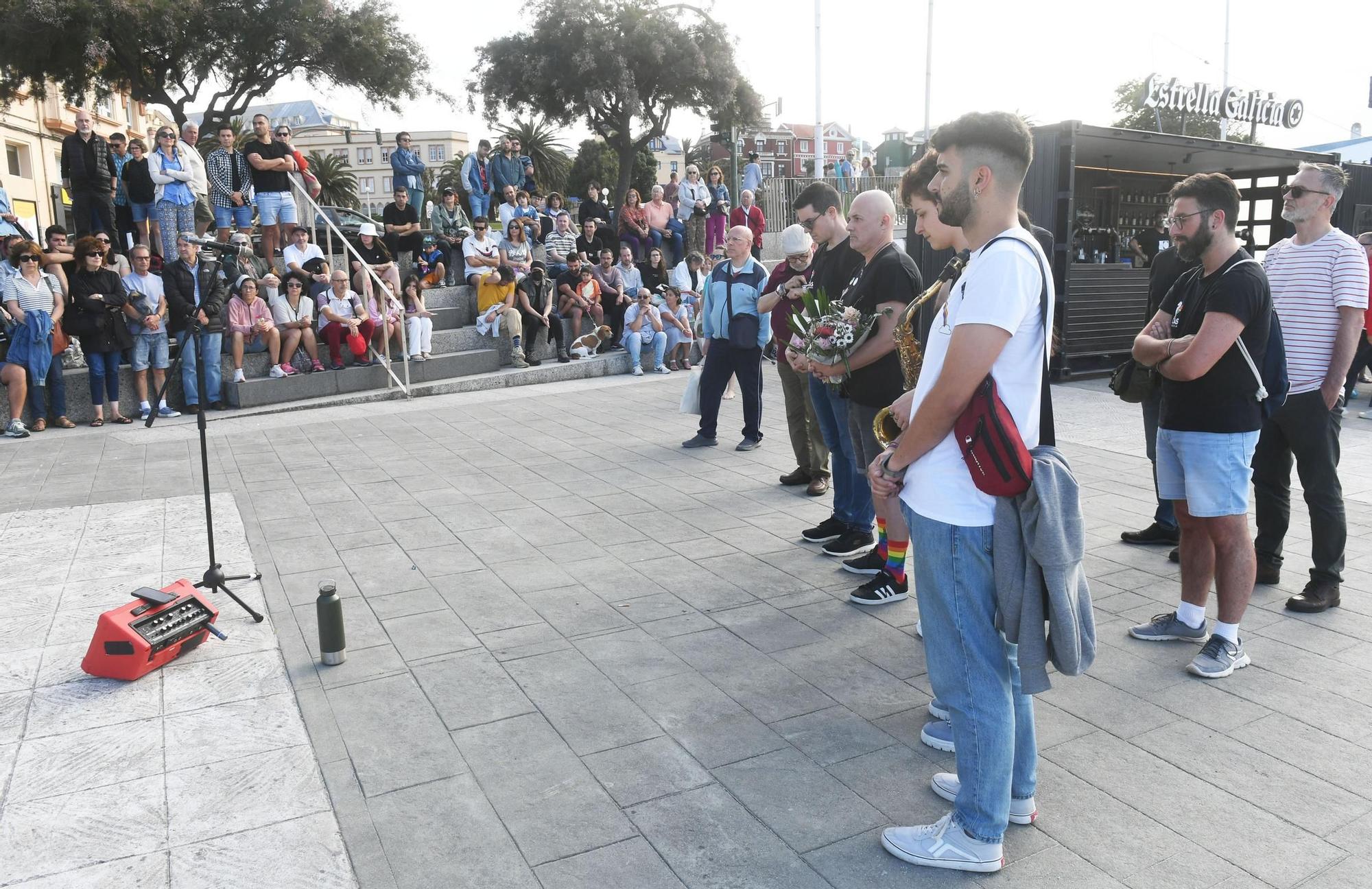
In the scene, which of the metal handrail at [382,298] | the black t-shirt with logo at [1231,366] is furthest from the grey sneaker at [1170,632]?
the metal handrail at [382,298]

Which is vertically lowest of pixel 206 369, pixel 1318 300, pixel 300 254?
pixel 206 369

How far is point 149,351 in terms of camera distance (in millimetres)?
11000

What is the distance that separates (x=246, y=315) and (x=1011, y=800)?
37.3 ft

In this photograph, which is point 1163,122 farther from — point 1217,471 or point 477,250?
point 1217,471

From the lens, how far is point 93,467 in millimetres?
8297

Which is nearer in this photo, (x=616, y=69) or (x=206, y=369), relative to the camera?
(x=206, y=369)

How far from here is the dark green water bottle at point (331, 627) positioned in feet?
13.0

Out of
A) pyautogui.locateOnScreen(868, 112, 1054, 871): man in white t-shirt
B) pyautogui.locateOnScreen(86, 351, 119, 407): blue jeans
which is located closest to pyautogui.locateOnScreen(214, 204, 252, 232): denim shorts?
pyautogui.locateOnScreen(86, 351, 119, 407): blue jeans

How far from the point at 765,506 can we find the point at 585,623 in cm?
242

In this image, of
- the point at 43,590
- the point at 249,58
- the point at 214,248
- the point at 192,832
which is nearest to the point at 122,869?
the point at 192,832

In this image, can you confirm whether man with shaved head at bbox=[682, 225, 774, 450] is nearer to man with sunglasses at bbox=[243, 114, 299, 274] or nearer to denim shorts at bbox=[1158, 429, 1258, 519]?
denim shorts at bbox=[1158, 429, 1258, 519]

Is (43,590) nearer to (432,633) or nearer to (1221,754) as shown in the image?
(432,633)

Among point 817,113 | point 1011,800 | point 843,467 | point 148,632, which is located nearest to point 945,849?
point 1011,800

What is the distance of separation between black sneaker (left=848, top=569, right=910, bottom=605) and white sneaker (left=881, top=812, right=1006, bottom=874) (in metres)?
2.06
